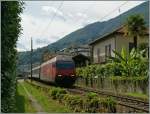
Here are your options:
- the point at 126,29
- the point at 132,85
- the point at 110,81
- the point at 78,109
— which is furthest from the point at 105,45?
the point at 78,109

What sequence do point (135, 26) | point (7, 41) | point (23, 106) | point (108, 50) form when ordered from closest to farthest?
point (7, 41)
point (23, 106)
point (135, 26)
point (108, 50)

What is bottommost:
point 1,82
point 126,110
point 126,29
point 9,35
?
point 126,110

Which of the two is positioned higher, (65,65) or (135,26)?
(135,26)

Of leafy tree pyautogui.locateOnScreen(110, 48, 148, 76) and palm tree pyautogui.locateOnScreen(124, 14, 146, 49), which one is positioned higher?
palm tree pyautogui.locateOnScreen(124, 14, 146, 49)

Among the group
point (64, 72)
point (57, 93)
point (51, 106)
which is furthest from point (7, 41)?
point (64, 72)

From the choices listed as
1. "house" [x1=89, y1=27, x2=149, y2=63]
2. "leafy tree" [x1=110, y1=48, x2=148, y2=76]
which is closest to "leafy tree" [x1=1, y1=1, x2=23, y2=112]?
"leafy tree" [x1=110, y1=48, x2=148, y2=76]

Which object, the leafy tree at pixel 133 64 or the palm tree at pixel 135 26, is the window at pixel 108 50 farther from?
the leafy tree at pixel 133 64

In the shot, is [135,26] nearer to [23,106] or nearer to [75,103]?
[23,106]

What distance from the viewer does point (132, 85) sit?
3866 centimetres

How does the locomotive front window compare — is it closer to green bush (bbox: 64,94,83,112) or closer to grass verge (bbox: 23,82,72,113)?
grass verge (bbox: 23,82,72,113)

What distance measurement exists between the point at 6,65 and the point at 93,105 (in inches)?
280

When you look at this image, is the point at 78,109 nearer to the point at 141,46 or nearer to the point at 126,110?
the point at 126,110

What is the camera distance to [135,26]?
2520 inches

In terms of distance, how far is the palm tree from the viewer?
63.5 meters
